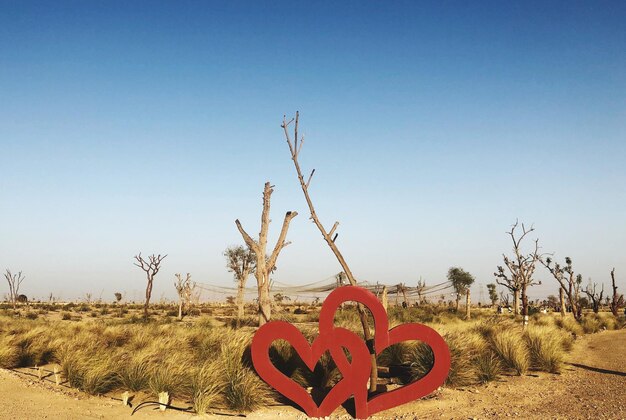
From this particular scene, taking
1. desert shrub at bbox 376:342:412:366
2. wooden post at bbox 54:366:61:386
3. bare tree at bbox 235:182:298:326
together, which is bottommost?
wooden post at bbox 54:366:61:386

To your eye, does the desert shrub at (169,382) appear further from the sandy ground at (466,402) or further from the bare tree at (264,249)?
the bare tree at (264,249)

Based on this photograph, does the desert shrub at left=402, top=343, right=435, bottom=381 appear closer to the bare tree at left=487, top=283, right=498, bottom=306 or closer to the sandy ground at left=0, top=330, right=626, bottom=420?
the sandy ground at left=0, top=330, right=626, bottom=420

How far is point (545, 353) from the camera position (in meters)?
12.5

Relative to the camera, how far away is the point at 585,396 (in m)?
9.80

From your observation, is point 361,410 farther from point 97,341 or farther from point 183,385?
point 97,341

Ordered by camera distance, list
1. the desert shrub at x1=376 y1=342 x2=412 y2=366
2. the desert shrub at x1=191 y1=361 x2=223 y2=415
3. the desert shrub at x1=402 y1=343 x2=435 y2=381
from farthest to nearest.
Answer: the desert shrub at x1=376 y1=342 x2=412 y2=366 < the desert shrub at x1=402 y1=343 x2=435 y2=381 < the desert shrub at x1=191 y1=361 x2=223 y2=415

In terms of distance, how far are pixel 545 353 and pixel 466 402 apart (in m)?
4.46

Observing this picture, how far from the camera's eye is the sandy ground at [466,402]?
8.48 meters

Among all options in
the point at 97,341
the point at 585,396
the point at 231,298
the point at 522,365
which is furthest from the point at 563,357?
the point at 231,298

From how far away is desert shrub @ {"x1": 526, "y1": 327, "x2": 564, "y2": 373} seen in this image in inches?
484

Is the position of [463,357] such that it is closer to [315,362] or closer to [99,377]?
[315,362]

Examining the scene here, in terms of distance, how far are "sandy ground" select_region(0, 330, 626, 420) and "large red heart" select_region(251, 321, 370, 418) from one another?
39cm

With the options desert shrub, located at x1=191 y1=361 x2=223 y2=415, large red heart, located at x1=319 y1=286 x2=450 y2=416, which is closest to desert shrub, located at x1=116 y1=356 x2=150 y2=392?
desert shrub, located at x1=191 y1=361 x2=223 y2=415

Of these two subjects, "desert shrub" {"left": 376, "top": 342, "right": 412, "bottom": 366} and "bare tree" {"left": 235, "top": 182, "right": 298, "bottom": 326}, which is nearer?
"desert shrub" {"left": 376, "top": 342, "right": 412, "bottom": 366}
